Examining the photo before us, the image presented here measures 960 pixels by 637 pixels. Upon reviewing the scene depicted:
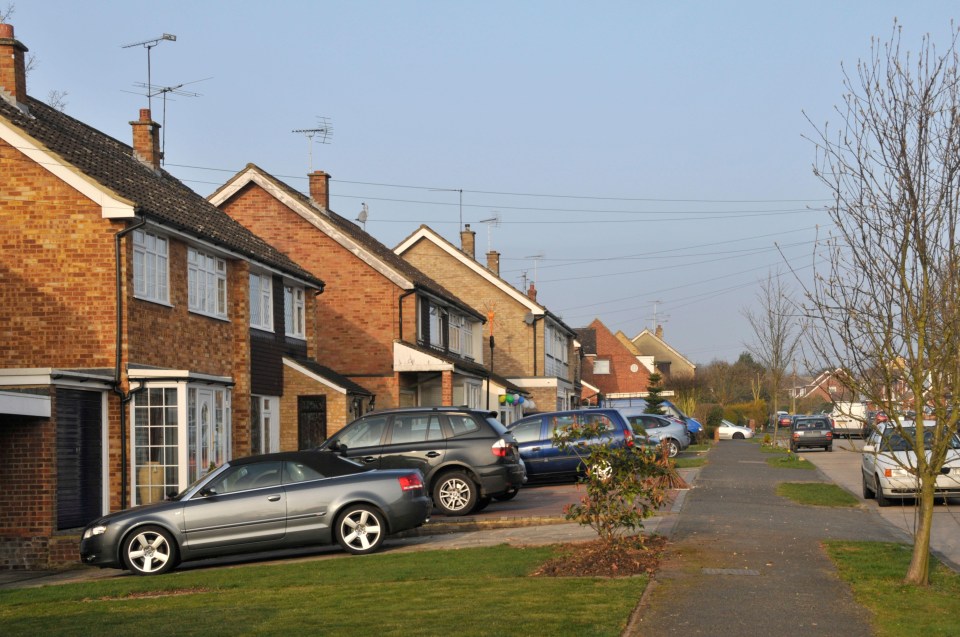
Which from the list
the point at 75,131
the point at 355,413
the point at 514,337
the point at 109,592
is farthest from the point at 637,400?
the point at 109,592

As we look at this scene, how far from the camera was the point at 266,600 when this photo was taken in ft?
37.2

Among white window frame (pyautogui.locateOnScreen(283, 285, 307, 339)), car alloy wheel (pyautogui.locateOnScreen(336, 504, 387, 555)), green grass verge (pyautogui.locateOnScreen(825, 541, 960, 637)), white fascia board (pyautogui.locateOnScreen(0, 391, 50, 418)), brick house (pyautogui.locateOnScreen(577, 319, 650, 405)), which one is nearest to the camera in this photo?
green grass verge (pyautogui.locateOnScreen(825, 541, 960, 637))

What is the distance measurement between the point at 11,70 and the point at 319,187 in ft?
57.4

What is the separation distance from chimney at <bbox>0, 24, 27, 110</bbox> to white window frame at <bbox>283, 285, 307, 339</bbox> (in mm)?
8814

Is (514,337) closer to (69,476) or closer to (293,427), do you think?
(293,427)

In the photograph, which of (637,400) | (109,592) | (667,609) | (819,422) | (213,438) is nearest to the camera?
(667,609)

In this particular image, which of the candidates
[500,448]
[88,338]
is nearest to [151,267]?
[88,338]

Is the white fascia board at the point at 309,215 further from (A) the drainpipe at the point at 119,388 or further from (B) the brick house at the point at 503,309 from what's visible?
(A) the drainpipe at the point at 119,388

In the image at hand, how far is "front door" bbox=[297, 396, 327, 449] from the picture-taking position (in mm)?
28859

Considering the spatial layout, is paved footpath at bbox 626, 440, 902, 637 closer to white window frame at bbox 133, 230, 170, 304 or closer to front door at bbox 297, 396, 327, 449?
white window frame at bbox 133, 230, 170, 304

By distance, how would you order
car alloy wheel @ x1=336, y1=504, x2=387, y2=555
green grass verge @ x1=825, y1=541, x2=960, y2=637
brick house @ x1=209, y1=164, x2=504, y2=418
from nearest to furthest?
green grass verge @ x1=825, y1=541, x2=960, y2=637 → car alloy wheel @ x1=336, y1=504, x2=387, y2=555 → brick house @ x1=209, y1=164, x2=504, y2=418

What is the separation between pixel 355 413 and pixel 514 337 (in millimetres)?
22129

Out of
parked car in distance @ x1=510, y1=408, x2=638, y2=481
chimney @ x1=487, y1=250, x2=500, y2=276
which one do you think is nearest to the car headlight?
parked car in distance @ x1=510, y1=408, x2=638, y2=481

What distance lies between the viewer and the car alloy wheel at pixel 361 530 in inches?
606
